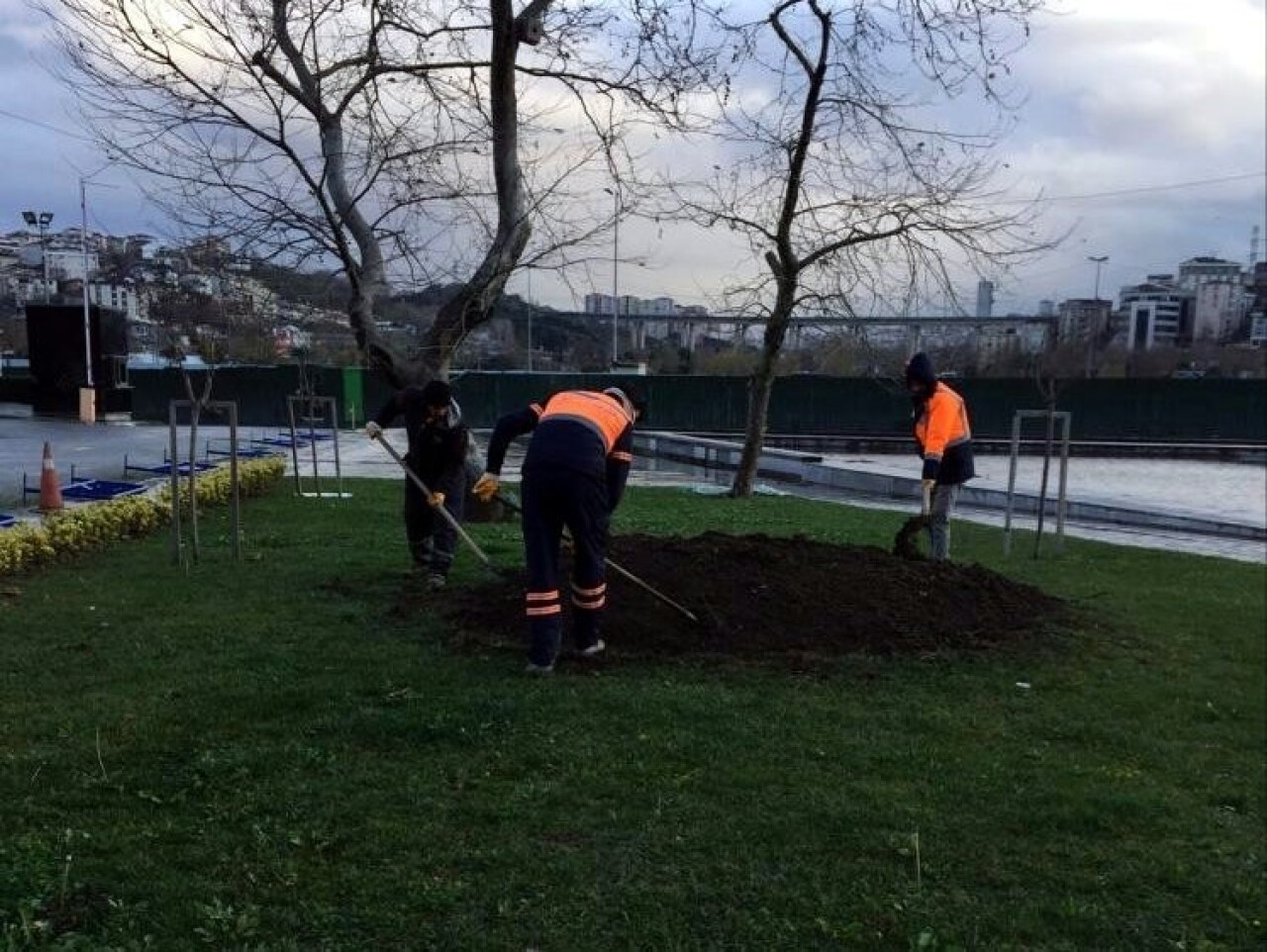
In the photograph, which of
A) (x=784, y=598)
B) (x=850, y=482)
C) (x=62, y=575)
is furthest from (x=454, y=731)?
(x=850, y=482)

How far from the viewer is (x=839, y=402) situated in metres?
38.4

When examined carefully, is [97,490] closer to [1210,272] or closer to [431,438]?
[431,438]

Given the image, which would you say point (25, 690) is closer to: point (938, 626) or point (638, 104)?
point (938, 626)

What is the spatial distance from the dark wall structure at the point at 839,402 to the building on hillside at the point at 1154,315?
3.05 meters

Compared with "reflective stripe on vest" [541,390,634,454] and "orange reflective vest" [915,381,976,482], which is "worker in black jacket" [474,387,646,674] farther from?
"orange reflective vest" [915,381,976,482]

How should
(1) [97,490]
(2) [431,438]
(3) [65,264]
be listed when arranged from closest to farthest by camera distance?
(2) [431,438], (1) [97,490], (3) [65,264]

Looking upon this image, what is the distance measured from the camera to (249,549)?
30.2 feet

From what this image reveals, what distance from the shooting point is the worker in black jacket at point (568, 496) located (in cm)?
522

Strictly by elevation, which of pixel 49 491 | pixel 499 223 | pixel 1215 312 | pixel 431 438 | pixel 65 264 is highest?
pixel 65 264

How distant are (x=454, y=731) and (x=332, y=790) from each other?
73 cm

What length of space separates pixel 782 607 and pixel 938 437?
2456 mm

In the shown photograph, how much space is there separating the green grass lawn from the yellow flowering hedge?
1.41 metres

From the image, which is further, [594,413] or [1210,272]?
[1210,272]

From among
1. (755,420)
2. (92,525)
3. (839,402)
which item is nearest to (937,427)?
(92,525)
